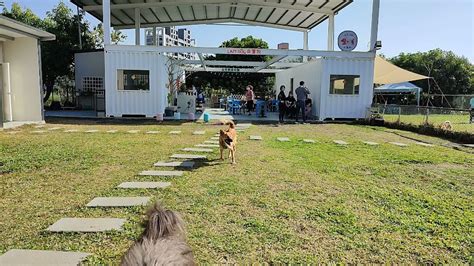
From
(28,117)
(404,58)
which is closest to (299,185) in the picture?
(28,117)

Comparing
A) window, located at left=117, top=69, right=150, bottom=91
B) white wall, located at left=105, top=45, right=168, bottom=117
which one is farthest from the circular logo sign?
window, located at left=117, top=69, right=150, bottom=91

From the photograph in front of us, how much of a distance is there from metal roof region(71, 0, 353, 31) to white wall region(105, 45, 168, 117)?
391cm

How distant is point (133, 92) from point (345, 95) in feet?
28.7

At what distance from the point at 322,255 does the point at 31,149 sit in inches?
248

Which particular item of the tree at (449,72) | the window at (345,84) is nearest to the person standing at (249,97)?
the window at (345,84)

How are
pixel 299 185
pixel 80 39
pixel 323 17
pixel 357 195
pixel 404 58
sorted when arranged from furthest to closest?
pixel 404 58, pixel 80 39, pixel 323 17, pixel 299 185, pixel 357 195

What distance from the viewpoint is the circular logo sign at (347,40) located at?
14383 millimetres

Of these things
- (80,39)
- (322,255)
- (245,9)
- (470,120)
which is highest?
(245,9)

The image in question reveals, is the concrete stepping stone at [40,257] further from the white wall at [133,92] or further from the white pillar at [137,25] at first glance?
the white pillar at [137,25]

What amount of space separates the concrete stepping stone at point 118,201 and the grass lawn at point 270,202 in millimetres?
120

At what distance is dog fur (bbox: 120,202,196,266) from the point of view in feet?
5.33

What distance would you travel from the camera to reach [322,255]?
2666 millimetres

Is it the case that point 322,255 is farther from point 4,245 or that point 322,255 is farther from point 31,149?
point 31,149

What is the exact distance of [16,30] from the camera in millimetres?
10188
